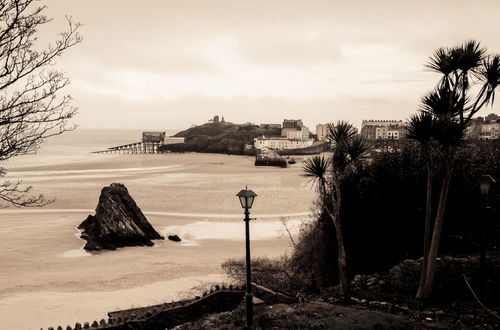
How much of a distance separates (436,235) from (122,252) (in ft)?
59.0

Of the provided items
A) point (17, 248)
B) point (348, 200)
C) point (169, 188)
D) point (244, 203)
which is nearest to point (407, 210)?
point (348, 200)

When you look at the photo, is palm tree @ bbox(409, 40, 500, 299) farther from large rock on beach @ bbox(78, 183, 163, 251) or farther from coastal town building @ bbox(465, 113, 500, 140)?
large rock on beach @ bbox(78, 183, 163, 251)

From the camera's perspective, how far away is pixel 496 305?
960cm

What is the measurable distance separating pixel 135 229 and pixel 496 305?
67.2 ft

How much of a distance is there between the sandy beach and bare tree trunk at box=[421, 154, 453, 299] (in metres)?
8.99

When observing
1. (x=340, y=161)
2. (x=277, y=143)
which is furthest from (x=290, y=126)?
(x=340, y=161)

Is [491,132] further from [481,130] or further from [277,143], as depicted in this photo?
[277,143]

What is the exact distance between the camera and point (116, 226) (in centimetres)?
2497

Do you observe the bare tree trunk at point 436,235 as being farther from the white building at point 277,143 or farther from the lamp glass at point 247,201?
the white building at point 277,143

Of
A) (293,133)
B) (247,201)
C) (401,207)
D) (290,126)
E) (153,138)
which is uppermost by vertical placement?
(290,126)

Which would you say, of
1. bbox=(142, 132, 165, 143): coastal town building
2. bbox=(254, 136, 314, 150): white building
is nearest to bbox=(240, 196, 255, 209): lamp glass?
bbox=(254, 136, 314, 150): white building

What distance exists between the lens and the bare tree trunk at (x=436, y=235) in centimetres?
985

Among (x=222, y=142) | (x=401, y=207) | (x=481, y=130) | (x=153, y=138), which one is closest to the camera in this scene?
(x=401, y=207)

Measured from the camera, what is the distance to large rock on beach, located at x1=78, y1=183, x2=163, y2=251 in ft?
79.9
